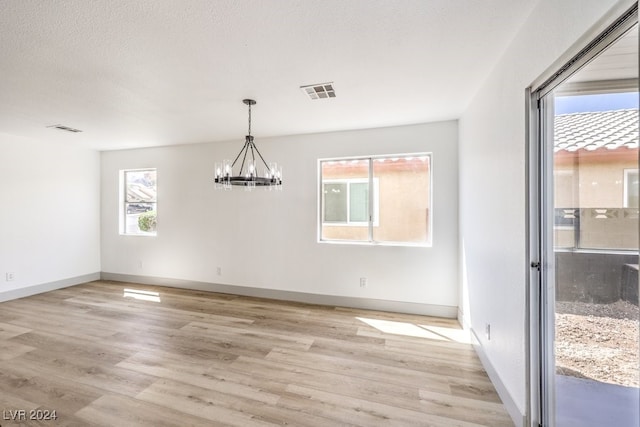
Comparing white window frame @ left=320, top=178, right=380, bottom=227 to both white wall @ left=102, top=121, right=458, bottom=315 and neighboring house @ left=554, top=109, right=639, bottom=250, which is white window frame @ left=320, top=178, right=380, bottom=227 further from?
neighboring house @ left=554, top=109, right=639, bottom=250

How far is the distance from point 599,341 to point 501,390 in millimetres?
1102

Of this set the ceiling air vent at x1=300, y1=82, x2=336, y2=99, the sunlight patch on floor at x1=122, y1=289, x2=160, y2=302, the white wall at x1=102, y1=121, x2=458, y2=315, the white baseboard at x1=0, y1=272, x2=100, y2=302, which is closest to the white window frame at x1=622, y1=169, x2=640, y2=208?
the ceiling air vent at x1=300, y1=82, x2=336, y2=99

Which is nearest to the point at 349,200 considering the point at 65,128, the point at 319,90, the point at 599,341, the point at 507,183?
the point at 319,90

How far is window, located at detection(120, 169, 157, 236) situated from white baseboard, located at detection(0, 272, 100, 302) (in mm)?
1091

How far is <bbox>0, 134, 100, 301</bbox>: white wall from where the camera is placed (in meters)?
4.45

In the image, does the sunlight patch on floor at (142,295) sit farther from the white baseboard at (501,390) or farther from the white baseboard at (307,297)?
the white baseboard at (501,390)

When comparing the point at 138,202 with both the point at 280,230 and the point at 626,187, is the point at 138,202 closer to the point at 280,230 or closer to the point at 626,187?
the point at 280,230

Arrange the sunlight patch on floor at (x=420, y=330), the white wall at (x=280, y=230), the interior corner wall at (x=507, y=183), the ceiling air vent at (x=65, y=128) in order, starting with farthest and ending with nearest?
the ceiling air vent at (x=65, y=128), the white wall at (x=280, y=230), the sunlight patch on floor at (x=420, y=330), the interior corner wall at (x=507, y=183)

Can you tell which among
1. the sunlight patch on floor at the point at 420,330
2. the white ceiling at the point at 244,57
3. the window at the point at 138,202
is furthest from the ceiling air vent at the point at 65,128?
the sunlight patch on floor at the point at 420,330

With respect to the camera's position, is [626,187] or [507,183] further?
[507,183]

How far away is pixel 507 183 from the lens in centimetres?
205

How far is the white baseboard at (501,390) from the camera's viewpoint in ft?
6.13

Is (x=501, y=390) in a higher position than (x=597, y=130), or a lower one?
lower

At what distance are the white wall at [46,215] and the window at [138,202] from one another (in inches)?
22.4
